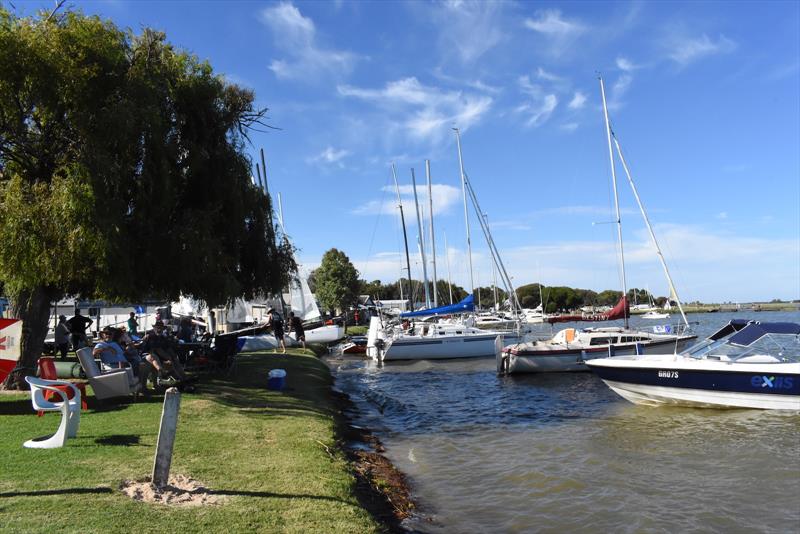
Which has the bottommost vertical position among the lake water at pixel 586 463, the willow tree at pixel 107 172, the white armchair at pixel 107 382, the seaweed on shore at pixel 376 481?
the lake water at pixel 586 463

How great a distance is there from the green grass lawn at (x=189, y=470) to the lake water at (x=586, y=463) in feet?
5.22

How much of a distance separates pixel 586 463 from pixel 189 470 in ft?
24.6

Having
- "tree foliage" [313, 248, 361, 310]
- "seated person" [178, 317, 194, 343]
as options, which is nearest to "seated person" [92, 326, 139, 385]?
"seated person" [178, 317, 194, 343]

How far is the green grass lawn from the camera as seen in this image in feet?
18.4

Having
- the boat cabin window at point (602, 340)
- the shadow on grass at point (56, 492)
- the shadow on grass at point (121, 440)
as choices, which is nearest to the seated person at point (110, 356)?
the shadow on grass at point (121, 440)

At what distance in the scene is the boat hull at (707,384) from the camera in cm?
1557

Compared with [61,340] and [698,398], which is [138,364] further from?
[698,398]

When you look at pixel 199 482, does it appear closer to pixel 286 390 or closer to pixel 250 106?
pixel 286 390

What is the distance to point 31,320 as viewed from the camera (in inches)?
495

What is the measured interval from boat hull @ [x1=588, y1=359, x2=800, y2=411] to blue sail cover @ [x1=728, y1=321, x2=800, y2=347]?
0.87 m

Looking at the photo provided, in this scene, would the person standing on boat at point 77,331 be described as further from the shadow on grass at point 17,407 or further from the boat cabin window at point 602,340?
the boat cabin window at point 602,340

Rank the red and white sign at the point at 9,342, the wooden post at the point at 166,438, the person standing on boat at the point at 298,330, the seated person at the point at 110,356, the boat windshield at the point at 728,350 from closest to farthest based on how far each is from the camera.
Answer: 1. the wooden post at the point at 166,438
2. the red and white sign at the point at 9,342
3. the seated person at the point at 110,356
4. the boat windshield at the point at 728,350
5. the person standing on boat at the point at 298,330

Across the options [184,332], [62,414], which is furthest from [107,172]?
[184,332]

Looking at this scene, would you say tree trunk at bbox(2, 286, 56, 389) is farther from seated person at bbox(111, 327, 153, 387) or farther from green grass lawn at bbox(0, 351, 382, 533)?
seated person at bbox(111, 327, 153, 387)
